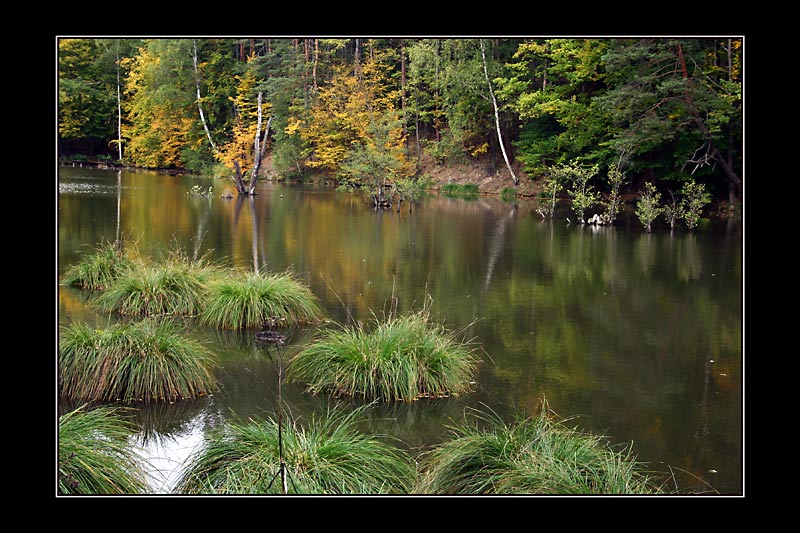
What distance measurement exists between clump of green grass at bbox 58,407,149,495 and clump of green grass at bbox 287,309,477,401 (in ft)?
6.93

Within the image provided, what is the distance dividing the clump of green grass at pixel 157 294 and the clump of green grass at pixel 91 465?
435 centimetres

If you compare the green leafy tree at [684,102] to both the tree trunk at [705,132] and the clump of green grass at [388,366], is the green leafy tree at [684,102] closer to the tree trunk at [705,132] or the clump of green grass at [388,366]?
the tree trunk at [705,132]

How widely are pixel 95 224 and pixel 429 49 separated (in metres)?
21.4

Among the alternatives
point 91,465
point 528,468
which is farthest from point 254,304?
point 528,468

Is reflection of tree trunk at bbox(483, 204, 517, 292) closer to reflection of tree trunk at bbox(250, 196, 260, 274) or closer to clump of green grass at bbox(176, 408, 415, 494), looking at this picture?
reflection of tree trunk at bbox(250, 196, 260, 274)

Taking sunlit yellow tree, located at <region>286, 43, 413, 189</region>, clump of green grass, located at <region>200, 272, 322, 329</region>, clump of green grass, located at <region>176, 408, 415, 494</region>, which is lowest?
clump of green grass, located at <region>176, 408, 415, 494</region>

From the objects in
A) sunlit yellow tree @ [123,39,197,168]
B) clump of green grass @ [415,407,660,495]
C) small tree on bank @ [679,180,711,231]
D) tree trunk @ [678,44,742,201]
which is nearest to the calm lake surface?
small tree on bank @ [679,180,711,231]

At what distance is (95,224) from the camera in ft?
55.0

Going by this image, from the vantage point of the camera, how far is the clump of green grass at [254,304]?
8383mm

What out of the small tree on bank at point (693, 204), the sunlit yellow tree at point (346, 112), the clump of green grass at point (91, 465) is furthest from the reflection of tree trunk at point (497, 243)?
the sunlit yellow tree at point (346, 112)

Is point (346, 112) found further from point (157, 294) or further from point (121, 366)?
point (121, 366)

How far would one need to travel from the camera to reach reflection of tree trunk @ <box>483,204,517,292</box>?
13.0 meters
